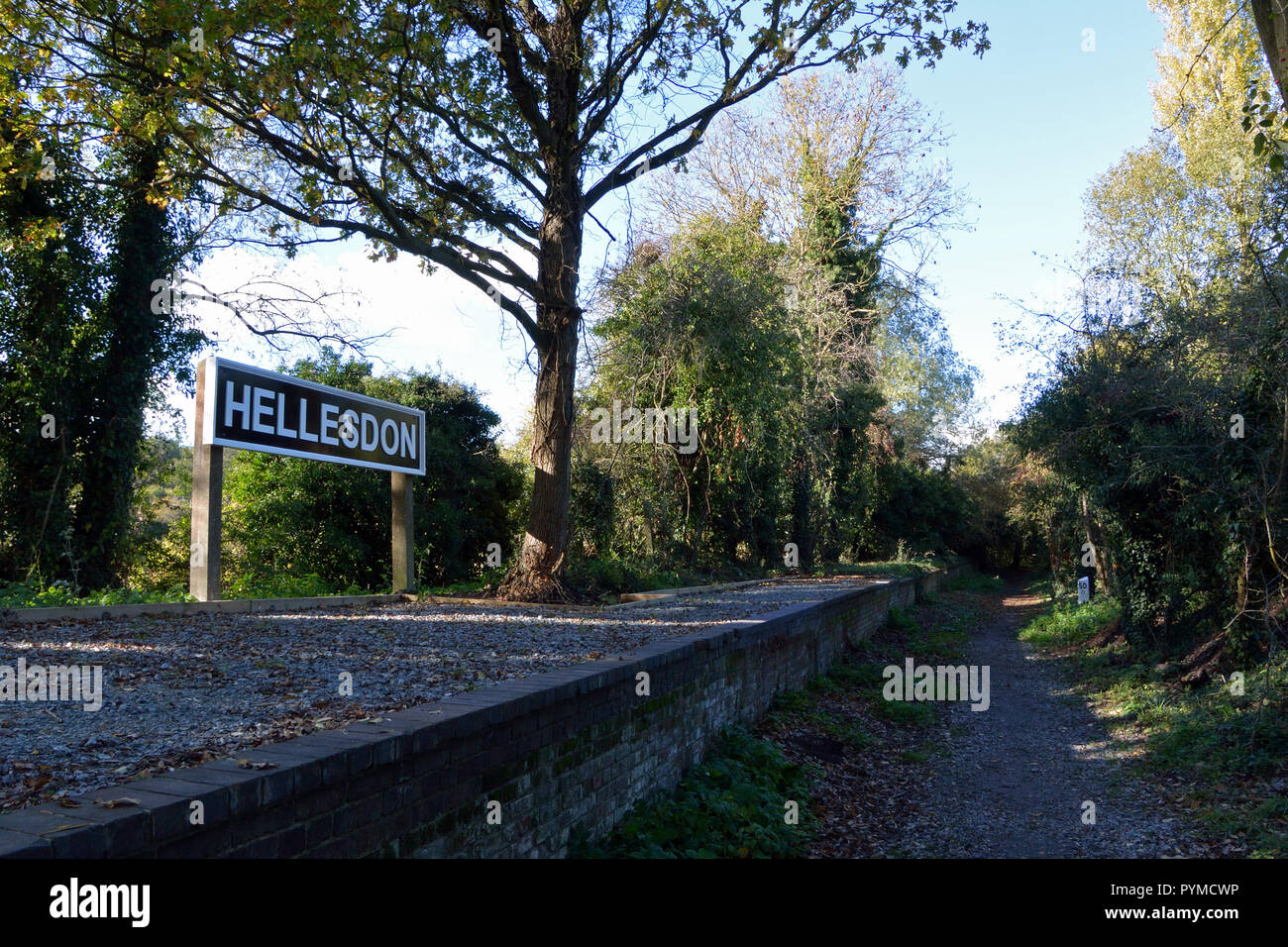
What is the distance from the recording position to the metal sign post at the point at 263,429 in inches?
330

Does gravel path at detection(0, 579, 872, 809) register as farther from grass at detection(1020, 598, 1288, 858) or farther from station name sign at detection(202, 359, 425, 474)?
grass at detection(1020, 598, 1288, 858)

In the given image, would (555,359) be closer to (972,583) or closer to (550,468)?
(550,468)

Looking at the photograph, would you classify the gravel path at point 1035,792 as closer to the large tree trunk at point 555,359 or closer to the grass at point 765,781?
the grass at point 765,781

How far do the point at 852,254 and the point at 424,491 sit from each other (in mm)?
13662

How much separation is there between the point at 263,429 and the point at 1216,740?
944cm

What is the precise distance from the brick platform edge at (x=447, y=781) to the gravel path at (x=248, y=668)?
1.34 ft

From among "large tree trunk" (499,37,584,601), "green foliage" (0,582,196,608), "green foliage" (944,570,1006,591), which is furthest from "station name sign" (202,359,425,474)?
"green foliage" (944,570,1006,591)

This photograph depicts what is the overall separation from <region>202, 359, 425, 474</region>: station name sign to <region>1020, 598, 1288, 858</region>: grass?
8.74 metres

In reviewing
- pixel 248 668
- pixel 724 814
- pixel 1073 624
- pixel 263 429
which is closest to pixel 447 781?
pixel 248 668

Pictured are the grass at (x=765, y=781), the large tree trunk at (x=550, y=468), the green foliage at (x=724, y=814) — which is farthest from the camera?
the large tree trunk at (x=550, y=468)

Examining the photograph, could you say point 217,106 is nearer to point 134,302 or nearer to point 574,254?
point 574,254

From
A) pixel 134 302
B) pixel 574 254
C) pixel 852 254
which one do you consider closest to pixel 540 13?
pixel 574 254

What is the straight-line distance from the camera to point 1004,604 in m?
27.6

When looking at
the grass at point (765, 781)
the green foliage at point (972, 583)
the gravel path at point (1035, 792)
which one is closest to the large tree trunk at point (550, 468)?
the grass at point (765, 781)
